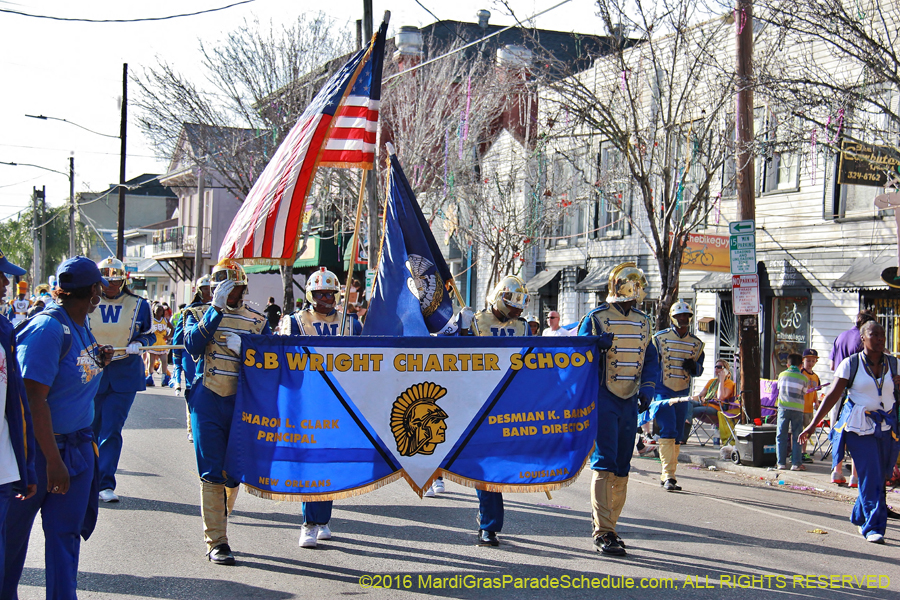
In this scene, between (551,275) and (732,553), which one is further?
(551,275)

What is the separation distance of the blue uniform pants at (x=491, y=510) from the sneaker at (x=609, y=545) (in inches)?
29.5

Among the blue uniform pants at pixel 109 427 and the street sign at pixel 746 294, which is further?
the street sign at pixel 746 294

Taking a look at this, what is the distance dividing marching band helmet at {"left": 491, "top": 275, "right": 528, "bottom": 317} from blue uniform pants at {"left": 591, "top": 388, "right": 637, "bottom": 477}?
3.55 ft

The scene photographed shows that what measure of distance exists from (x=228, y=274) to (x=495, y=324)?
7.64 feet

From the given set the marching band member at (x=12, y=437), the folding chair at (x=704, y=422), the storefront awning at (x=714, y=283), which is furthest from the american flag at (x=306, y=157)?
the storefront awning at (x=714, y=283)

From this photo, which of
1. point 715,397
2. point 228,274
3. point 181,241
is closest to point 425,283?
point 228,274

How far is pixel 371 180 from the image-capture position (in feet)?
58.6

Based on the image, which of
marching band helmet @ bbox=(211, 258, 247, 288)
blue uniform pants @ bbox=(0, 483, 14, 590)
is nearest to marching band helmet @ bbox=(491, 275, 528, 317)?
marching band helmet @ bbox=(211, 258, 247, 288)

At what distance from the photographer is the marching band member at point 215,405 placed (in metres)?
5.99

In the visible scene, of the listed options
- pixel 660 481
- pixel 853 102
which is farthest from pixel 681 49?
pixel 660 481

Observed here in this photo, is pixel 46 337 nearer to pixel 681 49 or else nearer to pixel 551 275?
pixel 681 49

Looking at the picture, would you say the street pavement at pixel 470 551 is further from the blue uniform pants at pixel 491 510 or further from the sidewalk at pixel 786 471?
→ the sidewalk at pixel 786 471

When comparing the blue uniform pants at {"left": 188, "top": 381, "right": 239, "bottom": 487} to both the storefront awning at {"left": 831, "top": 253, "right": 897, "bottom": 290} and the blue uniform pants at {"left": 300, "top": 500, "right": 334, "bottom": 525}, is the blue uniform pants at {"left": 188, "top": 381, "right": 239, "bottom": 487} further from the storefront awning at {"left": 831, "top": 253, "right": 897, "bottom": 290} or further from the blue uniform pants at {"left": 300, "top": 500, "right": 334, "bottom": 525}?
the storefront awning at {"left": 831, "top": 253, "right": 897, "bottom": 290}

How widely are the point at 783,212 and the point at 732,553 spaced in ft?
42.9
